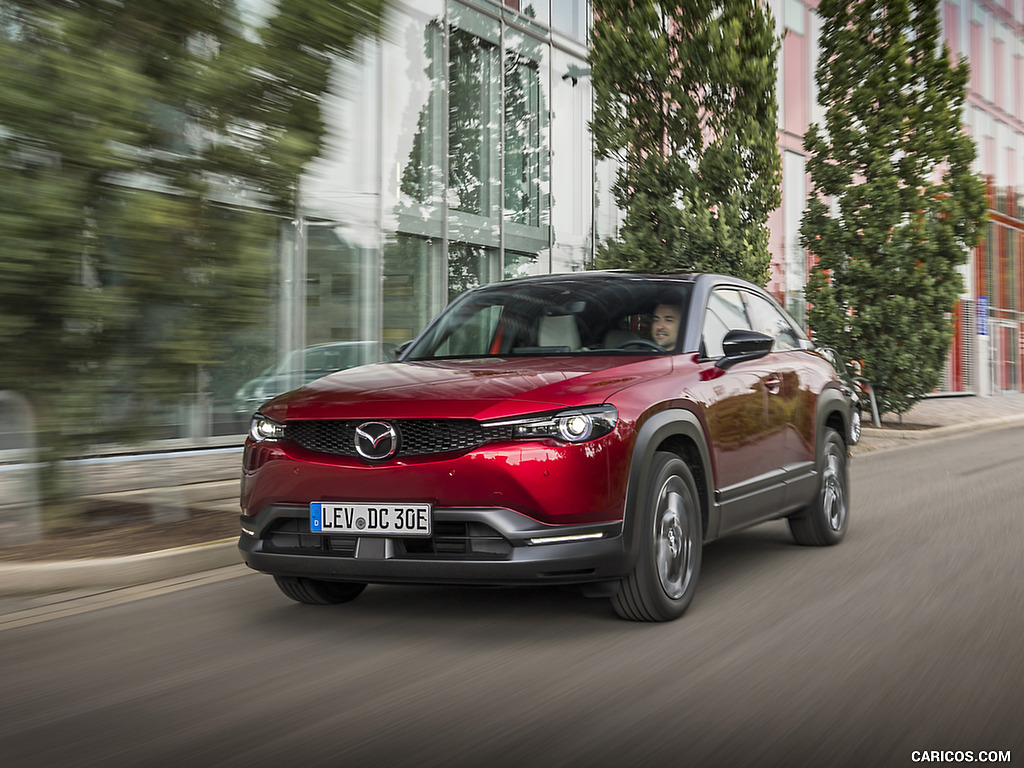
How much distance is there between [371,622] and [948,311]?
1745 centimetres

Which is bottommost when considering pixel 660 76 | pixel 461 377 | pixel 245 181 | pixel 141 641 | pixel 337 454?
pixel 141 641

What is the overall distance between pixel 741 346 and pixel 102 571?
3645 millimetres

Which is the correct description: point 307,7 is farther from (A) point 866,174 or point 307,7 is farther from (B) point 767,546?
(A) point 866,174

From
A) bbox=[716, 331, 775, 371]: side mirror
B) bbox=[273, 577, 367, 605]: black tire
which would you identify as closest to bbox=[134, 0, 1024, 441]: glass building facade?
bbox=[273, 577, 367, 605]: black tire

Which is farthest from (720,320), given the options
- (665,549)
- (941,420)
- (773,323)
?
(941,420)

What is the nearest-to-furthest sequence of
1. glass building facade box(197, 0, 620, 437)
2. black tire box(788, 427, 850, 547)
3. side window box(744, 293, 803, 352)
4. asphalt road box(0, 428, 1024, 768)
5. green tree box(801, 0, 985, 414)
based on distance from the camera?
1. asphalt road box(0, 428, 1024, 768)
2. side window box(744, 293, 803, 352)
3. black tire box(788, 427, 850, 547)
4. glass building facade box(197, 0, 620, 437)
5. green tree box(801, 0, 985, 414)

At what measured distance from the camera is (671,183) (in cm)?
1583

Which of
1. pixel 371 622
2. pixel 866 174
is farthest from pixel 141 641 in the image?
pixel 866 174

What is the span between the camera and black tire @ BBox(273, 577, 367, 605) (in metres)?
5.51

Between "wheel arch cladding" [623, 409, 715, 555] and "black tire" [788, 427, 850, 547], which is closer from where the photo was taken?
"wheel arch cladding" [623, 409, 715, 555]

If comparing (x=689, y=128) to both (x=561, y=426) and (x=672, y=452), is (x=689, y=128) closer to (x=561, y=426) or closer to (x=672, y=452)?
(x=672, y=452)

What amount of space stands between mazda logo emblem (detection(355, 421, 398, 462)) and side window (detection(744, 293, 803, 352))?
2.81 meters

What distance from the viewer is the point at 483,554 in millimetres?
4598

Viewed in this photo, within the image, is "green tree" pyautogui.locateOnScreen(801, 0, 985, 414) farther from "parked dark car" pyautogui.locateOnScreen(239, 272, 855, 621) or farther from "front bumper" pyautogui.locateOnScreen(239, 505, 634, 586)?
"front bumper" pyautogui.locateOnScreen(239, 505, 634, 586)
